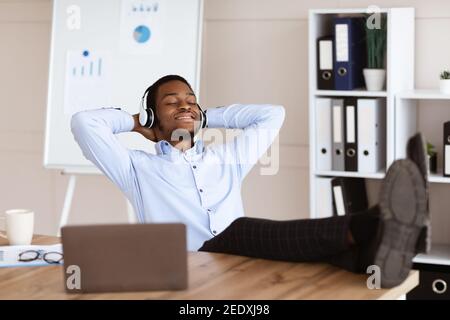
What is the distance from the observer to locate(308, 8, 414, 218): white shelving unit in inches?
138

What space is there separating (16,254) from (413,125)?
2150 millimetres

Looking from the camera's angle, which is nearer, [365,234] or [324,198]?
[365,234]

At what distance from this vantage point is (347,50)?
11.7ft

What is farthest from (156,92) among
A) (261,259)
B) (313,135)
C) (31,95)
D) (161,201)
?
(31,95)

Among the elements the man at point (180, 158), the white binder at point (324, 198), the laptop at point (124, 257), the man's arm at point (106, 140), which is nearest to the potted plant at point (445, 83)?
the white binder at point (324, 198)

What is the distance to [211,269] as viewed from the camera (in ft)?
6.16

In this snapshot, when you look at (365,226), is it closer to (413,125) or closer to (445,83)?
(445,83)

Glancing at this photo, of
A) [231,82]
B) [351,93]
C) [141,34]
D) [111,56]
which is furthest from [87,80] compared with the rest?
[351,93]

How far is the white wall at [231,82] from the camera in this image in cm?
394

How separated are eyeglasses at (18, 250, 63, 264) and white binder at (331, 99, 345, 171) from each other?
180cm

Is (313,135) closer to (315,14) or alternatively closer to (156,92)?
(315,14)

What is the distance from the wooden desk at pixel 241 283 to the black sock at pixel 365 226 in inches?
3.9

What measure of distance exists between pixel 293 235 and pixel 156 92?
100 cm

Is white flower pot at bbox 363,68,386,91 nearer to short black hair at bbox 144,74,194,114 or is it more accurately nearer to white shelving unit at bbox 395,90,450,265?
white shelving unit at bbox 395,90,450,265
